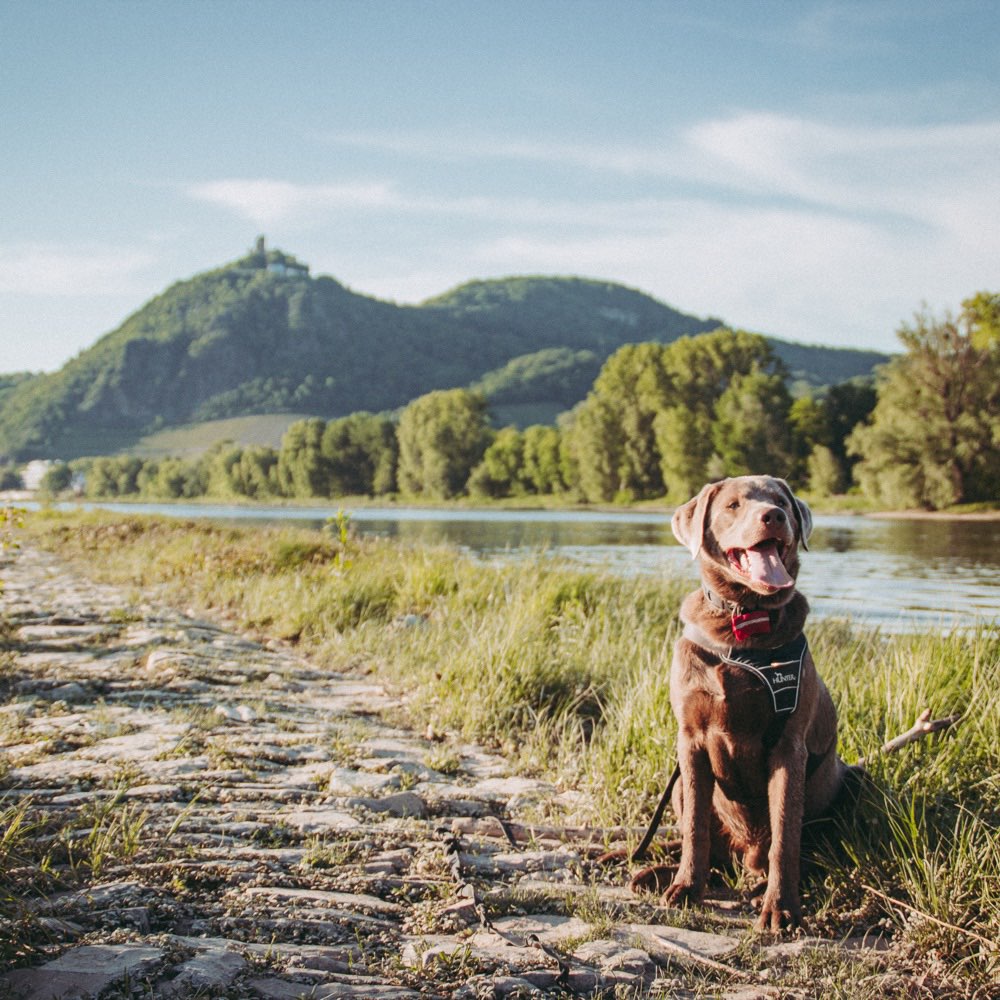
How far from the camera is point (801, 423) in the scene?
203 feet

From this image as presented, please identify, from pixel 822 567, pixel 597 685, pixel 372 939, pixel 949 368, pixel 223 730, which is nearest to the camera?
pixel 372 939

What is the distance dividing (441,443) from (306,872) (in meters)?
79.7

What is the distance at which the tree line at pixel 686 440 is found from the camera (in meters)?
45.7

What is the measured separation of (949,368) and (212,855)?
50.8m

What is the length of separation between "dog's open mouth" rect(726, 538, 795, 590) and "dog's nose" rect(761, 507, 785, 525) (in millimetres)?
70

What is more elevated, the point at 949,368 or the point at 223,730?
the point at 949,368

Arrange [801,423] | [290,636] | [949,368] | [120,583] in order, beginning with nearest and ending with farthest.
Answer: [290,636], [120,583], [949,368], [801,423]

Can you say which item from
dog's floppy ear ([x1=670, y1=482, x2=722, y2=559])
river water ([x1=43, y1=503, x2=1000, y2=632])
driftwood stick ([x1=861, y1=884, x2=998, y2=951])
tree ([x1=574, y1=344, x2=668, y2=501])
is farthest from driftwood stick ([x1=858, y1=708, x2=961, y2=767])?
tree ([x1=574, y1=344, x2=668, y2=501])

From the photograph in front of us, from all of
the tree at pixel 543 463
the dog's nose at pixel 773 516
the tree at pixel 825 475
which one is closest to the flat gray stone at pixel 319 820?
the dog's nose at pixel 773 516

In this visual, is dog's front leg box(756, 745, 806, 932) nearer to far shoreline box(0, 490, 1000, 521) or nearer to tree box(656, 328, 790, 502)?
far shoreline box(0, 490, 1000, 521)

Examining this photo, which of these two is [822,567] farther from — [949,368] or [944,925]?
[949,368]

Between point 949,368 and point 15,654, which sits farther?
point 949,368

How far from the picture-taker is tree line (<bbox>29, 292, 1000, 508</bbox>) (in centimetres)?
4572

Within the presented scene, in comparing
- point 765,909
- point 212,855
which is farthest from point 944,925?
point 212,855
